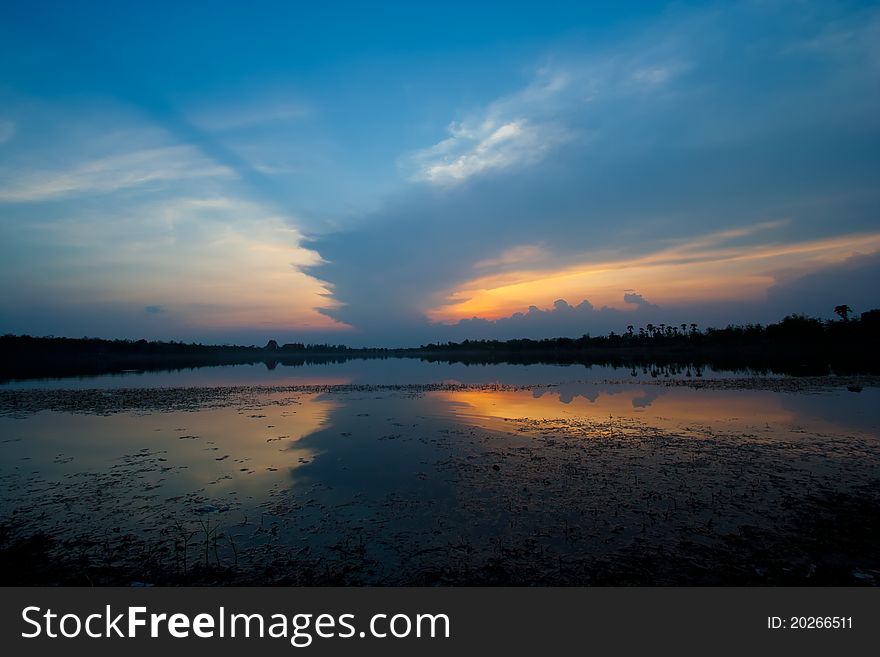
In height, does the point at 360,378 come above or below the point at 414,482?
below

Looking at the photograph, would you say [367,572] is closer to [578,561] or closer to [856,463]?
[578,561]

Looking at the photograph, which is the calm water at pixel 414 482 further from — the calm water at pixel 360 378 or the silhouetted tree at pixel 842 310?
Result: the silhouetted tree at pixel 842 310

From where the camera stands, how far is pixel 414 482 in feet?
37.8

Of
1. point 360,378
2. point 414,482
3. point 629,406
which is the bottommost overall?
point 360,378

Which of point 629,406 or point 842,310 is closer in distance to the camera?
point 629,406

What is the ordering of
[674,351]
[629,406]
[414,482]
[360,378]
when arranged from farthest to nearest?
[674,351] < [360,378] < [629,406] < [414,482]

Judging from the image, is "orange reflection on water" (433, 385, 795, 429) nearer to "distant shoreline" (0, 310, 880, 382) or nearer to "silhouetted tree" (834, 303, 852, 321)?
"distant shoreline" (0, 310, 880, 382)

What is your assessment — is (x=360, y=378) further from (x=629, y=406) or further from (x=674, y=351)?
(x=674, y=351)

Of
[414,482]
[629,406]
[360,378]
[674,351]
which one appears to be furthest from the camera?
[674,351]

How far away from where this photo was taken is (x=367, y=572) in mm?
6586

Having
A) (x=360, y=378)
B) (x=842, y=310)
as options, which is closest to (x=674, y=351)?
(x=842, y=310)

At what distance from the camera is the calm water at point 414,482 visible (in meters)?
7.50
